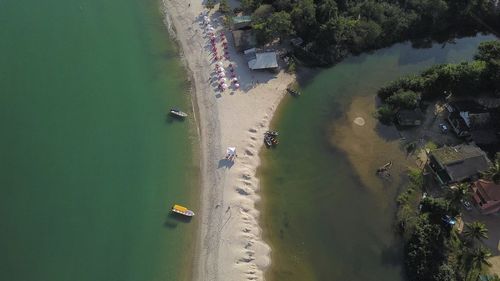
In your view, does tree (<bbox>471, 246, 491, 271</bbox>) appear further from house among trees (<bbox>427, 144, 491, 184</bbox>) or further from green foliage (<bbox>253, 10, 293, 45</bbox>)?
green foliage (<bbox>253, 10, 293, 45</bbox>)

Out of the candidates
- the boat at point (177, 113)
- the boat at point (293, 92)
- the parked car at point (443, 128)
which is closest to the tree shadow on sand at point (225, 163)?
the boat at point (177, 113)

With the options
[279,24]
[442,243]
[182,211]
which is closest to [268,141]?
[182,211]

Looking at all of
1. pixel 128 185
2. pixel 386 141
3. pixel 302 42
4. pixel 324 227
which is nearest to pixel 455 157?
pixel 386 141

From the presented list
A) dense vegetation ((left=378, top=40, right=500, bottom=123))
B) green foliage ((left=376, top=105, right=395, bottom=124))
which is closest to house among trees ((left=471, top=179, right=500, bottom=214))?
green foliage ((left=376, top=105, right=395, bottom=124))

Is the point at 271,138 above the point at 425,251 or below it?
above

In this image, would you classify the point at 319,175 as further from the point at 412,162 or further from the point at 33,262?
the point at 33,262

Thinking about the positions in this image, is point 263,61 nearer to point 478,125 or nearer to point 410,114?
point 410,114
